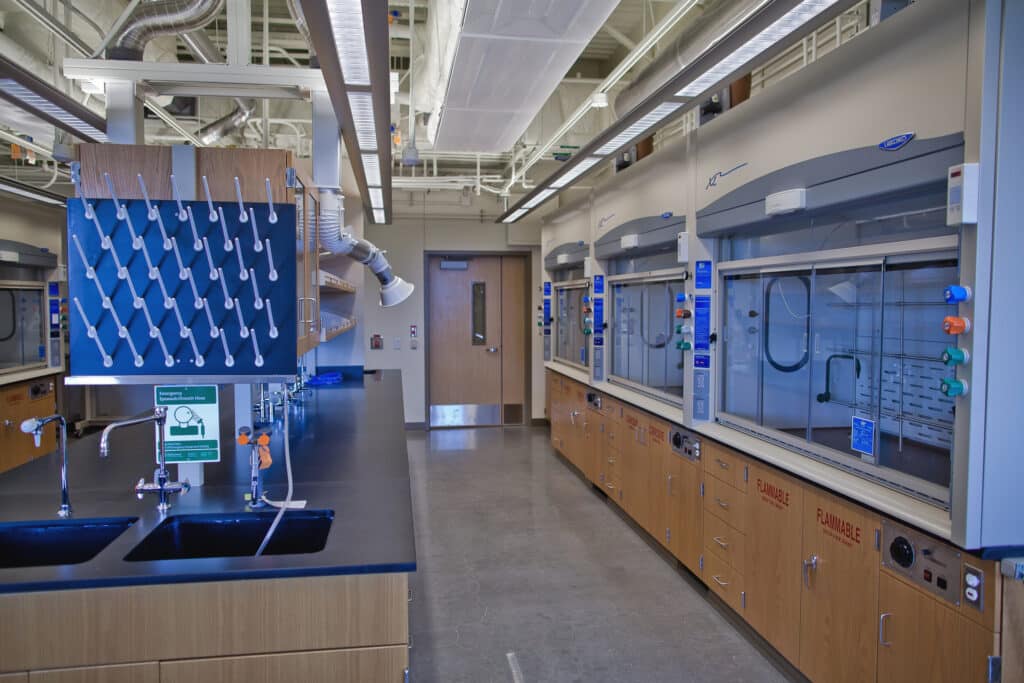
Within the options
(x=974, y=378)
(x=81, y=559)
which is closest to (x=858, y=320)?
(x=974, y=378)

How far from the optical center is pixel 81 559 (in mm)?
2174

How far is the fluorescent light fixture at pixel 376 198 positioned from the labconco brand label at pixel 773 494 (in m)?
3.25

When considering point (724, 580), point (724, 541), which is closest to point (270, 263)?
point (724, 541)

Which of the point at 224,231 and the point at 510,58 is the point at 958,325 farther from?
the point at 224,231

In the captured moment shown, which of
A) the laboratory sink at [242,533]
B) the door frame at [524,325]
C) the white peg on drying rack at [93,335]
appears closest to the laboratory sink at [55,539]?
the laboratory sink at [242,533]

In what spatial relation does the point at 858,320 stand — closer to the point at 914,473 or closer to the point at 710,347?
the point at 914,473

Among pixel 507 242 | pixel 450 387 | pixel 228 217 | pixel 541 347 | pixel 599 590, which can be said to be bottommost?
pixel 599 590

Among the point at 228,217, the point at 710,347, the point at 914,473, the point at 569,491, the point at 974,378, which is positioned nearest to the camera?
the point at 974,378

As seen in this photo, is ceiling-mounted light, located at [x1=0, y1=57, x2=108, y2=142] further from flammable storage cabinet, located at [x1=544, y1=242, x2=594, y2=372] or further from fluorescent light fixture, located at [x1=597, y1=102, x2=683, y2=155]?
flammable storage cabinet, located at [x1=544, y1=242, x2=594, y2=372]

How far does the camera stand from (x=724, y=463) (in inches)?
129

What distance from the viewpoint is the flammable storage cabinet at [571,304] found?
598cm

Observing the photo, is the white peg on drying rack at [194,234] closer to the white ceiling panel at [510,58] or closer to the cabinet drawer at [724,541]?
the white ceiling panel at [510,58]

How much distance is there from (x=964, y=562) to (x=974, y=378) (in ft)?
1.74

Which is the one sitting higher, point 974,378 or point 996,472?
point 974,378
